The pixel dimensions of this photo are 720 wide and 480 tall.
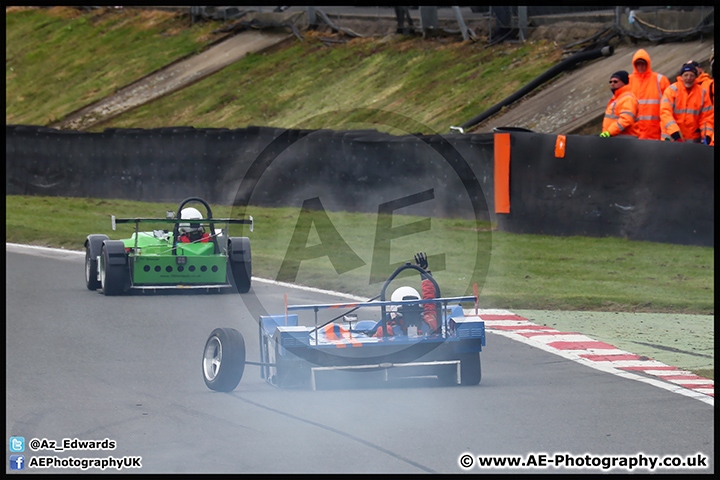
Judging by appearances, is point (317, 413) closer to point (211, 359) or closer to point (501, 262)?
point (211, 359)

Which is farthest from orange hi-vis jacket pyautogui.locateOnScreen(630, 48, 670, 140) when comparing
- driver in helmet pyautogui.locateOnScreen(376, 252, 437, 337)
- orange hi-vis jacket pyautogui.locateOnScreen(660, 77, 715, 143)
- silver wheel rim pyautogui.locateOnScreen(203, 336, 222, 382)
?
silver wheel rim pyautogui.locateOnScreen(203, 336, 222, 382)

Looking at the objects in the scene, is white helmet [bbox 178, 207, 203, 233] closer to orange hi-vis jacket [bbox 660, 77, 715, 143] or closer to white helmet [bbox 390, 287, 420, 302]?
white helmet [bbox 390, 287, 420, 302]

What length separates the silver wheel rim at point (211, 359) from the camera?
8727 millimetres

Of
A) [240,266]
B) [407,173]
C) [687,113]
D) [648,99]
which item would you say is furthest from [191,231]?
[687,113]

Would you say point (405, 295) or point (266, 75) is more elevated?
point (266, 75)

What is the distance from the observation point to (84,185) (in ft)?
83.1

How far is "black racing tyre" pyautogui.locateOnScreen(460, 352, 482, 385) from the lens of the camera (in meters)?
8.77

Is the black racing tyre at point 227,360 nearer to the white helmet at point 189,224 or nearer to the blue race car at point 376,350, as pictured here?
the blue race car at point 376,350

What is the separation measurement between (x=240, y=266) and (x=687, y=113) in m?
8.02

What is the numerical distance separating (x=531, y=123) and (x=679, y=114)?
697 centimetres

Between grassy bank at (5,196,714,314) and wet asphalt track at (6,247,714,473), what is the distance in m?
3.38

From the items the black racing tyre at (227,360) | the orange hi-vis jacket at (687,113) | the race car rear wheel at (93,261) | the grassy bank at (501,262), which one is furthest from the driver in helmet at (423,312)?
the orange hi-vis jacket at (687,113)

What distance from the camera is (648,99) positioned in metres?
17.6

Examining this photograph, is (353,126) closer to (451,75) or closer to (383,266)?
(451,75)
